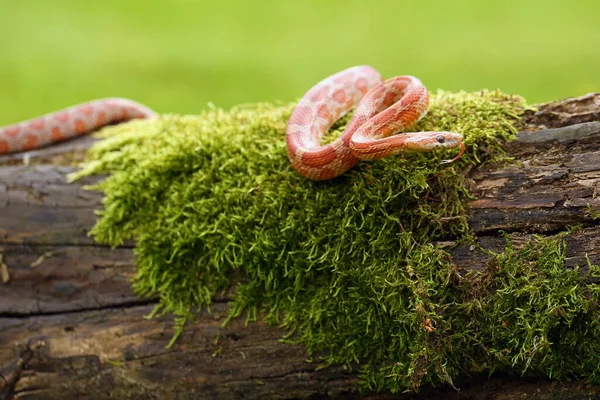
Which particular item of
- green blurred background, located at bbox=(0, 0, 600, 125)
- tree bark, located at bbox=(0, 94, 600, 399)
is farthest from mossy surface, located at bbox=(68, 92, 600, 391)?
green blurred background, located at bbox=(0, 0, 600, 125)

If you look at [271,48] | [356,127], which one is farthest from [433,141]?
[271,48]

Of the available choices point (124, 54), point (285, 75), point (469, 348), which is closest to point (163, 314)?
point (469, 348)

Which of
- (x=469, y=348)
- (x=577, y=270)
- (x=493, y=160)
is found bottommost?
(x=469, y=348)

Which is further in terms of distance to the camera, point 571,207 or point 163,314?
point 163,314

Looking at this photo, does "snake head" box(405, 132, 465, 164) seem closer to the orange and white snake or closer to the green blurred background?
the orange and white snake

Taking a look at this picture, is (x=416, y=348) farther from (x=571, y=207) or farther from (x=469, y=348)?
(x=571, y=207)
